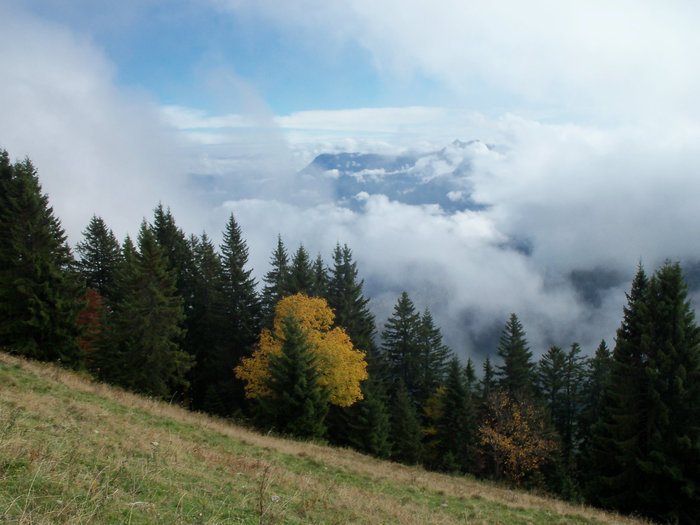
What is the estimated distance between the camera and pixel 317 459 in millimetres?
14781

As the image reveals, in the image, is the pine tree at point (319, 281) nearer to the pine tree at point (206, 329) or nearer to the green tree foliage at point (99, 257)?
the pine tree at point (206, 329)

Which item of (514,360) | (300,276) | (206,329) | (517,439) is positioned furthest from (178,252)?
(514,360)

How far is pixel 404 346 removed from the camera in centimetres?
5250

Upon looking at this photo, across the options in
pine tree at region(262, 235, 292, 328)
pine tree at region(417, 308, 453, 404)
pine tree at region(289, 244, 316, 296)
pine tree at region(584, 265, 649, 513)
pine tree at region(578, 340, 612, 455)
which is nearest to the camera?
pine tree at region(584, 265, 649, 513)

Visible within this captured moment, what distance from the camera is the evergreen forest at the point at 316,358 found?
2244 cm

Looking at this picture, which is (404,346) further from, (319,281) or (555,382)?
(555,382)

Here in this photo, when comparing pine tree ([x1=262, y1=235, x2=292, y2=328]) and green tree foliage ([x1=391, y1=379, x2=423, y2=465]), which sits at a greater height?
pine tree ([x1=262, y1=235, x2=292, y2=328])

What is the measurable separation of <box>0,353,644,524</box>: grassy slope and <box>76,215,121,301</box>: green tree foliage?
99.0 ft

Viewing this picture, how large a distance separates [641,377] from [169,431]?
82.8ft

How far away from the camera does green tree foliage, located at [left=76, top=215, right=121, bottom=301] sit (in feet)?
140

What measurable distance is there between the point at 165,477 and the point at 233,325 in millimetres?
33559

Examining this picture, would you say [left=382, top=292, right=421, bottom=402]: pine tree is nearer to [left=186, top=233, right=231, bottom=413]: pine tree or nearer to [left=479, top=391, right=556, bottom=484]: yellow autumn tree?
[left=479, top=391, right=556, bottom=484]: yellow autumn tree

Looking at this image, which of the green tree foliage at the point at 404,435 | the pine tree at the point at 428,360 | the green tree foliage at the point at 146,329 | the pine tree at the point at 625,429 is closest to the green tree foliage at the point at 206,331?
the green tree foliage at the point at 146,329

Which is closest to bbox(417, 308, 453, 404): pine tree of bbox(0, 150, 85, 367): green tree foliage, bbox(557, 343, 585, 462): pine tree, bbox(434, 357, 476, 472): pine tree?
bbox(434, 357, 476, 472): pine tree
